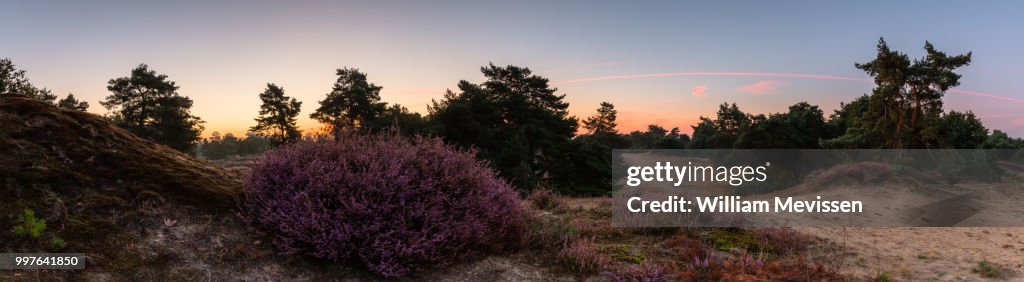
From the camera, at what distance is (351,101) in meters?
43.3

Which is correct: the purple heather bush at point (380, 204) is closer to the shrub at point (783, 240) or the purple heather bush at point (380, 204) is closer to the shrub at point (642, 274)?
the shrub at point (642, 274)

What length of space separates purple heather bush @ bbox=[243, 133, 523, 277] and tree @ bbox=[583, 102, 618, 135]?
6489 centimetres

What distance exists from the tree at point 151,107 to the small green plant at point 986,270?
52699 millimetres

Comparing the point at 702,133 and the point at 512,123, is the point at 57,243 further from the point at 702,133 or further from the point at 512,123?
the point at 702,133

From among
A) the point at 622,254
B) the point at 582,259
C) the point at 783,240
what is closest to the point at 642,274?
the point at 582,259

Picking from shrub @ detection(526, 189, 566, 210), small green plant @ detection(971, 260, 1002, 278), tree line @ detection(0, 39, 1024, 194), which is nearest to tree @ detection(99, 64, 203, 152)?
tree line @ detection(0, 39, 1024, 194)

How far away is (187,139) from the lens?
4797 centimetres

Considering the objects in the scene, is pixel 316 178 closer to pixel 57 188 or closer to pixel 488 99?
pixel 57 188

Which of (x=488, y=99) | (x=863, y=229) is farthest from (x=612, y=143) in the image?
(x=863, y=229)

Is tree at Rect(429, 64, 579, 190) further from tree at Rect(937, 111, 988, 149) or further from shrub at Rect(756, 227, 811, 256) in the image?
tree at Rect(937, 111, 988, 149)

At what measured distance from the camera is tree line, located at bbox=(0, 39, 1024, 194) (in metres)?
24.7

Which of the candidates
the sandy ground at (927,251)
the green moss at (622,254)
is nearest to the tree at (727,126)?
the sandy ground at (927,251)

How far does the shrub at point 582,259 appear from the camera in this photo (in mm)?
6309

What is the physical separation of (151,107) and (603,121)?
52076 millimetres
